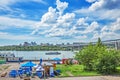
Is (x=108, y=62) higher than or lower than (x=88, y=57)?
lower

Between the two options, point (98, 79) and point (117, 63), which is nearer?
point (98, 79)

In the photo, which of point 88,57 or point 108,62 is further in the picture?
point 88,57

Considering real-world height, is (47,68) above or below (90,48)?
below

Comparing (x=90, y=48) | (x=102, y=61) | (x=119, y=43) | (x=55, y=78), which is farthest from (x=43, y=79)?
(x=119, y=43)

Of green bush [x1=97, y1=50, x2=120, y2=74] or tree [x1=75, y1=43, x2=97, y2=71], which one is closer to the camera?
green bush [x1=97, y1=50, x2=120, y2=74]

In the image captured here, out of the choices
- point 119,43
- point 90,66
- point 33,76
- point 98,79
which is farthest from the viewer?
point 119,43

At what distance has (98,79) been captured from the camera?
31.2 metres

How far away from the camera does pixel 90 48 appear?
4291 centimetres

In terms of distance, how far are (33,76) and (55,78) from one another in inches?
143

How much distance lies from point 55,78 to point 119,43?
76399mm

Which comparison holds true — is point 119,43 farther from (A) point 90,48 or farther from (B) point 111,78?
(B) point 111,78

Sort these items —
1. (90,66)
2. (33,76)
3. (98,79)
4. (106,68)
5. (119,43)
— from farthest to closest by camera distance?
1. (119,43)
2. (90,66)
3. (106,68)
4. (33,76)
5. (98,79)

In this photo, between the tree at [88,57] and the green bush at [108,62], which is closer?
the green bush at [108,62]

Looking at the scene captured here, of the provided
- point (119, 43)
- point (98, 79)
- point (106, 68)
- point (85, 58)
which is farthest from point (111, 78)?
point (119, 43)
